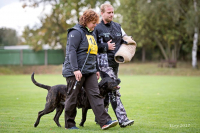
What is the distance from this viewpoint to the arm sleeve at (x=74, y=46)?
4.70 m

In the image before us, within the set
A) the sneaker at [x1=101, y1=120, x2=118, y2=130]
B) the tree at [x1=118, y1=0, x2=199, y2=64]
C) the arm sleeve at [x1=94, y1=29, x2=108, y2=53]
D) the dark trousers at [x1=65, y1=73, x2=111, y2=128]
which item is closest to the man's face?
the arm sleeve at [x1=94, y1=29, x2=108, y2=53]

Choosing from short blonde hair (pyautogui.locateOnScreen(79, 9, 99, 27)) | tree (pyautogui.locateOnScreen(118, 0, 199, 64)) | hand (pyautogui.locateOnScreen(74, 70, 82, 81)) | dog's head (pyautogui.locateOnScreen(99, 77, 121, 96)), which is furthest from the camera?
tree (pyautogui.locateOnScreen(118, 0, 199, 64))

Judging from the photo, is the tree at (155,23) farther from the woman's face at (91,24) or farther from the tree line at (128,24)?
the woman's face at (91,24)

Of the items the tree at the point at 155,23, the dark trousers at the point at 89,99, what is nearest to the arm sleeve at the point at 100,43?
the dark trousers at the point at 89,99

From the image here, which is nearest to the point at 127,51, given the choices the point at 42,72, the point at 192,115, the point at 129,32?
the point at 192,115

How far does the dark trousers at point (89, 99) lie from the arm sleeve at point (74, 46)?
29 cm

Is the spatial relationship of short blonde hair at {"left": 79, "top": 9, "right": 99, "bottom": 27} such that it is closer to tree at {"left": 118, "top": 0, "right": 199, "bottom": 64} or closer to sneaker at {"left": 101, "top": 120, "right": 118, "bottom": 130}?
sneaker at {"left": 101, "top": 120, "right": 118, "bottom": 130}

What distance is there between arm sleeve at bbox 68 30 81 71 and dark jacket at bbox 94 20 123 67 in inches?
23.8

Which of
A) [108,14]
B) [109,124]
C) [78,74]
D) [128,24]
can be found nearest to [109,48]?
[108,14]

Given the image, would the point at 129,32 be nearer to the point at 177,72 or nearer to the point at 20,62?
the point at 177,72

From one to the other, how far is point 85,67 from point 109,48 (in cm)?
69

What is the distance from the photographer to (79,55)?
15.9 ft

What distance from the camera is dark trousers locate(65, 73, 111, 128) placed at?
488 centimetres

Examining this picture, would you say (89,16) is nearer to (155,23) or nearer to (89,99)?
(89,99)
